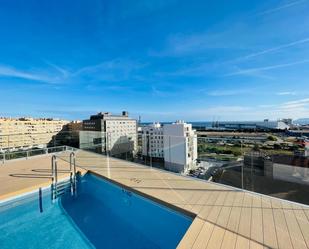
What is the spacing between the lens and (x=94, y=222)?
3379 mm

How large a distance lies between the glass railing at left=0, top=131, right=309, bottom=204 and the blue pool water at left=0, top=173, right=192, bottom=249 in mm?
1247

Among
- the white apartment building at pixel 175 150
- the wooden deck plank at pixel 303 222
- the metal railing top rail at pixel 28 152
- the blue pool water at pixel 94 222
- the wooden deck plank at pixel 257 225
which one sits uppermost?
the white apartment building at pixel 175 150

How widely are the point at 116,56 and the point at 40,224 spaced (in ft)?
38.1

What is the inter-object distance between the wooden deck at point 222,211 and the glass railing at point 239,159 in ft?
0.61

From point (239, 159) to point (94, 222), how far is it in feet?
9.29

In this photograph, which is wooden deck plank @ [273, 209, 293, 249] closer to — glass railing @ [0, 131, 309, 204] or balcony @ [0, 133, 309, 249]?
balcony @ [0, 133, 309, 249]

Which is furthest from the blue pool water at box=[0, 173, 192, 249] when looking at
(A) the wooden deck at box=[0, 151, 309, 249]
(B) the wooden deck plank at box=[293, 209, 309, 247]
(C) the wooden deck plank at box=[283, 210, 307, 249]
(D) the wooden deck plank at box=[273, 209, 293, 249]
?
(B) the wooden deck plank at box=[293, 209, 309, 247]

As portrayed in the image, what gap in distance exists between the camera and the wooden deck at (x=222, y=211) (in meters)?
1.88

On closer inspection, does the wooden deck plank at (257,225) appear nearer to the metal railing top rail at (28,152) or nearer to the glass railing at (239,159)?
the glass railing at (239,159)

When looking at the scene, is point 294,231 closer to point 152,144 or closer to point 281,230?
point 281,230

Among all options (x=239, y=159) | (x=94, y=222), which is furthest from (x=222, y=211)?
(x=94, y=222)

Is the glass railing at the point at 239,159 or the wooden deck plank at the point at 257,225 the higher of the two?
the glass railing at the point at 239,159

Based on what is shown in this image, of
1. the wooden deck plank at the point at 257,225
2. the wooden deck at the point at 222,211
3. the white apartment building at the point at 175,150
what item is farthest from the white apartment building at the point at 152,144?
the wooden deck plank at the point at 257,225

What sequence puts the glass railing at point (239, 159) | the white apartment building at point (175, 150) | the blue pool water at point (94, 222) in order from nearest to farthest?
the blue pool water at point (94, 222) → the glass railing at point (239, 159) → the white apartment building at point (175, 150)
